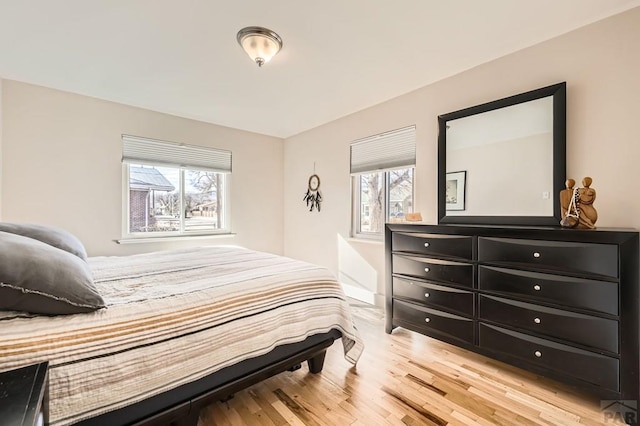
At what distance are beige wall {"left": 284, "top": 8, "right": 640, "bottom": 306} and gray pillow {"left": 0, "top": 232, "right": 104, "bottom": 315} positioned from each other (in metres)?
2.72

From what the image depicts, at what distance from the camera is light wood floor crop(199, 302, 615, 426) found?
1.59 m

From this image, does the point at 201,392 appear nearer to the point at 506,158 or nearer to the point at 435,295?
the point at 435,295

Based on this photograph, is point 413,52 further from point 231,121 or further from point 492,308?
point 231,121

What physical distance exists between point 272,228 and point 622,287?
13.0 feet

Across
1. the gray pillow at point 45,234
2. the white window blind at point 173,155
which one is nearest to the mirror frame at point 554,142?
the gray pillow at point 45,234

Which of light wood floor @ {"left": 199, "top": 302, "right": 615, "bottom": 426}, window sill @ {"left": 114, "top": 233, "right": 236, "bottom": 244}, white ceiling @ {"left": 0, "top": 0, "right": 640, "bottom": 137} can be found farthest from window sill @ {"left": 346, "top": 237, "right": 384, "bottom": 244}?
window sill @ {"left": 114, "top": 233, "right": 236, "bottom": 244}

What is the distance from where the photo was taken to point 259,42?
2.03 meters

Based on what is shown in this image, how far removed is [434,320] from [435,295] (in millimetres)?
208

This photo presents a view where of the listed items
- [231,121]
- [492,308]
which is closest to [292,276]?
[492,308]

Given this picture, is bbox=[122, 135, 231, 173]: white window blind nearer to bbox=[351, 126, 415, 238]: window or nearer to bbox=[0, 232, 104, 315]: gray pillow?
bbox=[351, 126, 415, 238]: window

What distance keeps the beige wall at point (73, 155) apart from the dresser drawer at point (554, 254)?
3.40m

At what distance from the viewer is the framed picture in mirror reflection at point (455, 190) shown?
258 cm

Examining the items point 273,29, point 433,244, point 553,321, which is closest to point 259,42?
point 273,29

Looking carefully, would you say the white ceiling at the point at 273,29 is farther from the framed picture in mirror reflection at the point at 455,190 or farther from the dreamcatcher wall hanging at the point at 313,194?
the dreamcatcher wall hanging at the point at 313,194
